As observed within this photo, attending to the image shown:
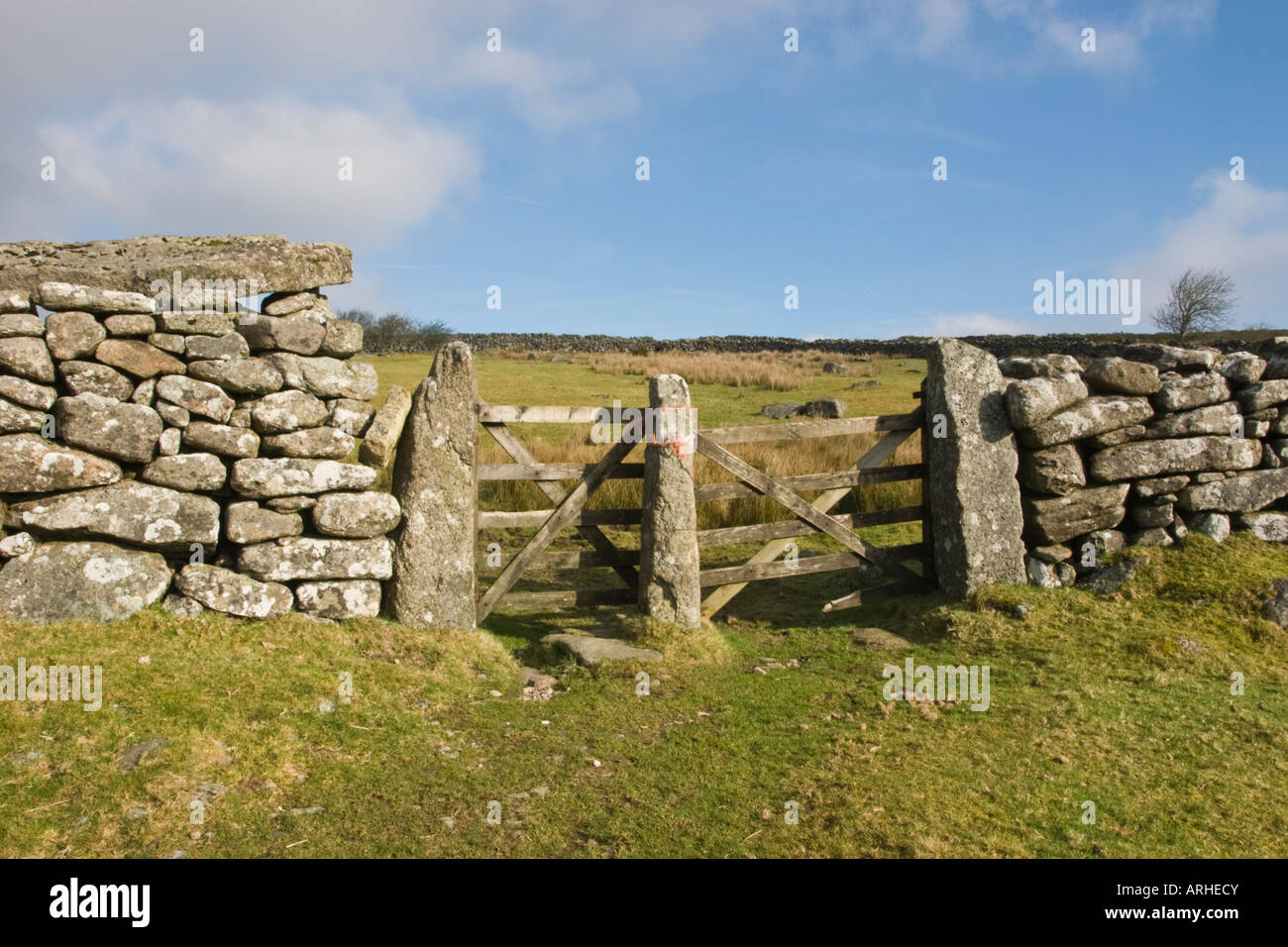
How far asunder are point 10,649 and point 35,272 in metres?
3.03

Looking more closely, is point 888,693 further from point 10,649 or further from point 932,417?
point 10,649

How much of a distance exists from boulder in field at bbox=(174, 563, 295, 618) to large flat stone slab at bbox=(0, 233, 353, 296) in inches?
93.6

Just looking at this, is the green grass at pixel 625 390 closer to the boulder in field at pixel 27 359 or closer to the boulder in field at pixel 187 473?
the boulder in field at pixel 187 473

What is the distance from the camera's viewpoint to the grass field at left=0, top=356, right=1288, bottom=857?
16.7 ft

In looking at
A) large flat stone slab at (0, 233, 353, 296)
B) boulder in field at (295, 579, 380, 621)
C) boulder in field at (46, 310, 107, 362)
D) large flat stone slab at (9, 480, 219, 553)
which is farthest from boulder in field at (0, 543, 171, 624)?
large flat stone slab at (0, 233, 353, 296)

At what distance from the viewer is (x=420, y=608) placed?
799 cm

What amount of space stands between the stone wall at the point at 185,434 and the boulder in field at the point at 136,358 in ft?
0.04

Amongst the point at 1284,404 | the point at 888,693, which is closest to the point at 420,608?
the point at 888,693

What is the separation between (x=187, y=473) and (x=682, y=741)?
450 cm

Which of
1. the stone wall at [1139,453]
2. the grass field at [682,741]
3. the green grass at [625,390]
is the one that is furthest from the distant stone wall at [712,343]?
the grass field at [682,741]

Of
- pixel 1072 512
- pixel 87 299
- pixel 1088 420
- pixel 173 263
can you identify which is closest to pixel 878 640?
pixel 1072 512

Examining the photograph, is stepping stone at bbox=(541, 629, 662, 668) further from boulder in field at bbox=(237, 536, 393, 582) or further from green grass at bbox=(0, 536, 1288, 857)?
boulder in field at bbox=(237, 536, 393, 582)

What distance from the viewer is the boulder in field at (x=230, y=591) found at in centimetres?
728

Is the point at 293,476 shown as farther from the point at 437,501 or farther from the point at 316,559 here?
the point at 437,501
